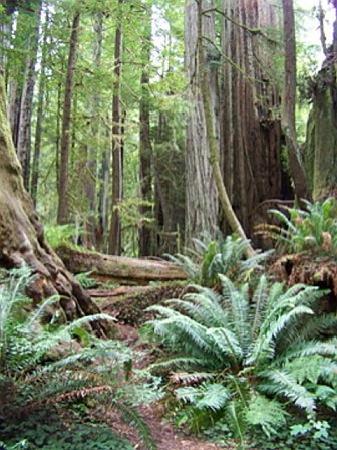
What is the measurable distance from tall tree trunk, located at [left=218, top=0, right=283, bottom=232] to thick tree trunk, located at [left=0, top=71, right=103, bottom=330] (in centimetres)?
572

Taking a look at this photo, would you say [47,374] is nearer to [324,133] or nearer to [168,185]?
[324,133]

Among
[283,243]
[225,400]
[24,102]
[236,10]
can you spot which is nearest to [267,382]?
[225,400]

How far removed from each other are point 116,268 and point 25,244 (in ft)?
10.9

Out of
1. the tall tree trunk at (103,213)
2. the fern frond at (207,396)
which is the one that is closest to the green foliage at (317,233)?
the fern frond at (207,396)

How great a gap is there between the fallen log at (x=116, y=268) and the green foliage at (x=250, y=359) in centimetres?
298

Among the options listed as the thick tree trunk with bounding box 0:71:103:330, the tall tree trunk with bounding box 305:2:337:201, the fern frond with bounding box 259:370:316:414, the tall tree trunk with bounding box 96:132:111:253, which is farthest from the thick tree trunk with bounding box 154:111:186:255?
the fern frond with bounding box 259:370:316:414

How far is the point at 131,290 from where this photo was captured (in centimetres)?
641

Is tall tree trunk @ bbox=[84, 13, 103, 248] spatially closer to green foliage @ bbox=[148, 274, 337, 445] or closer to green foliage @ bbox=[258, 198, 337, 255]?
green foliage @ bbox=[258, 198, 337, 255]

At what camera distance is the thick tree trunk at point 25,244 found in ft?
13.2

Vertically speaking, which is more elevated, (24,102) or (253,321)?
(24,102)

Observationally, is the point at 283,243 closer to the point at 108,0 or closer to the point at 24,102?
the point at 108,0

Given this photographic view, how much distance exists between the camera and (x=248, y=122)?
33.5 ft

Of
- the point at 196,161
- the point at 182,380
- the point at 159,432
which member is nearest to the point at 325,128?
the point at 196,161

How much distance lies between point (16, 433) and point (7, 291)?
94 cm
